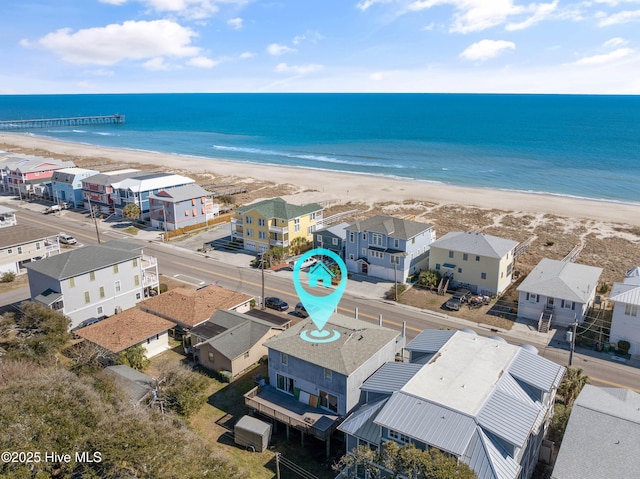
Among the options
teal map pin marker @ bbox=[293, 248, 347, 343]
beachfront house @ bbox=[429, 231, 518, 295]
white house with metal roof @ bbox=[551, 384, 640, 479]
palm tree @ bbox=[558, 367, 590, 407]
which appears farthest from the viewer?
beachfront house @ bbox=[429, 231, 518, 295]

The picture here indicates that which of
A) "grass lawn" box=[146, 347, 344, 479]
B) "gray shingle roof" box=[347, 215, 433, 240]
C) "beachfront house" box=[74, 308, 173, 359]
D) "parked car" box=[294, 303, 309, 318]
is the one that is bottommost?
"grass lawn" box=[146, 347, 344, 479]

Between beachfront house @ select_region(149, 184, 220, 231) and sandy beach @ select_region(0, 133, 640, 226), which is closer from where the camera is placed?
beachfront house @ select_region(149, 184, 220, 231)

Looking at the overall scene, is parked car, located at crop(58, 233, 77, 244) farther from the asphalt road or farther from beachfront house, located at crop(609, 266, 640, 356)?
beachfront house, located at crop(609, 266, 640, 356)

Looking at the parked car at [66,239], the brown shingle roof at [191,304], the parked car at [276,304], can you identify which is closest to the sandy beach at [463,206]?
the parked car at [276,304]

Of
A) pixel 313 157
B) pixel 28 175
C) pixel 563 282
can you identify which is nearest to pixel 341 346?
pixel 563 282

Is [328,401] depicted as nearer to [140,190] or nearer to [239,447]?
[239,447]

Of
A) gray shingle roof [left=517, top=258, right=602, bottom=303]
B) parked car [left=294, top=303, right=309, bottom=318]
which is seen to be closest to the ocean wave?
gray shingle roof [left=517, top=258, right=602, bottom=303]
